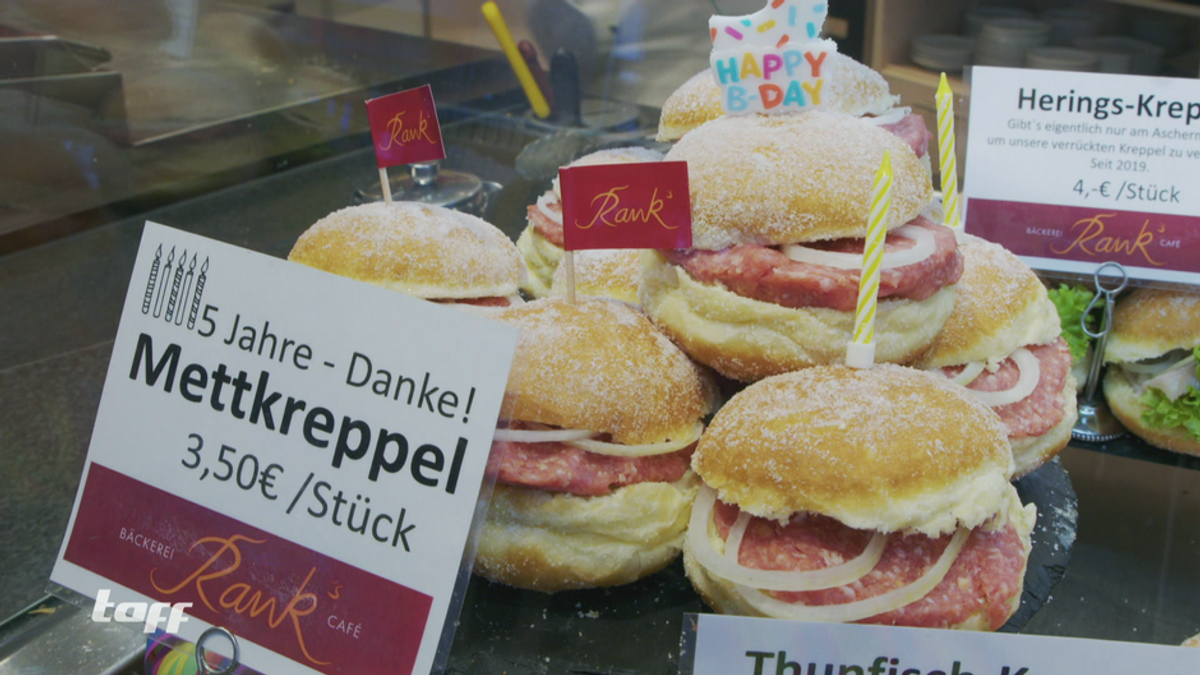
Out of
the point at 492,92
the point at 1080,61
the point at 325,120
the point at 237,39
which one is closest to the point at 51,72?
the point at 237,39

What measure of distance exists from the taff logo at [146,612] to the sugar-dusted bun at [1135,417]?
8.27 feet

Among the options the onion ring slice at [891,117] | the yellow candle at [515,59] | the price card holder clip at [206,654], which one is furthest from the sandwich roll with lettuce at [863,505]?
the yellow candle at [515,59]

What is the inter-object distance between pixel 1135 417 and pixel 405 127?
87.8 inches

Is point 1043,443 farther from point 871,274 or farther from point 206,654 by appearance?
point 206,654

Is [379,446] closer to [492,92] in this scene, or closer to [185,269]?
[185,269]

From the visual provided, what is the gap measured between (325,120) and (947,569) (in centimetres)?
395

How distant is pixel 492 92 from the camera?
5160 millimetres

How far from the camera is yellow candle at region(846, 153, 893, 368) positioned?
175cm

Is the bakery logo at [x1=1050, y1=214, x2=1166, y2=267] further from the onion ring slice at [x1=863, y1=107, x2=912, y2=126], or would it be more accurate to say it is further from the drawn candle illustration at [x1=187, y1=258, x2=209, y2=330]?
the drawn candle illustration at [x1=187, y1=258, x2=209, y2=330]

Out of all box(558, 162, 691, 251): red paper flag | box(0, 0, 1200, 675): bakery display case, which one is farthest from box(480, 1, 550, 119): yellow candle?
box(558, 162, 691, 251): red paper flag

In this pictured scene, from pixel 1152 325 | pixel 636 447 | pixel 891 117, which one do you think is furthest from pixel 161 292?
pixel 1152 325

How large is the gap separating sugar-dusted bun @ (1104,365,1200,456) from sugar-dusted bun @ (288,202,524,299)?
182 centimetres

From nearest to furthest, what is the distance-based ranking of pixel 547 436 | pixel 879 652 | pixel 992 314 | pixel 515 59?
pixel 879 652 < pixel 547 436 < pixel 992 314 < pixel 515 59

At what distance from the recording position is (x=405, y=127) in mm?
2506
